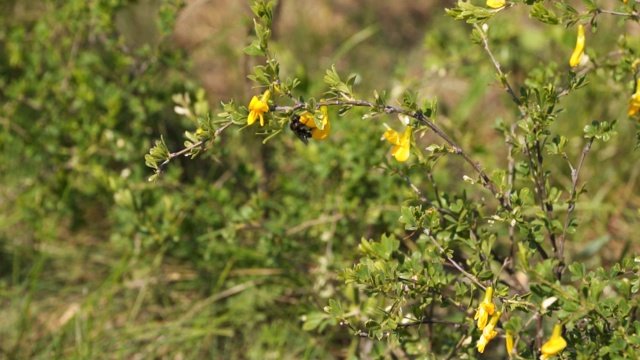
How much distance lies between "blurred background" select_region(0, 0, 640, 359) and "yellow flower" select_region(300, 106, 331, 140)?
400 millimetres

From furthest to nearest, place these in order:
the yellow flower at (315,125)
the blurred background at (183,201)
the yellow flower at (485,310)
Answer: the blurred background at (183,201) → the yellow flower at (315,125) → the yellow flower at (485,310)

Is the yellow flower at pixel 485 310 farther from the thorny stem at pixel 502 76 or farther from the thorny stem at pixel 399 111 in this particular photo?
the thorny stem at pixel 502 76

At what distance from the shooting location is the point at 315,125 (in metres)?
1.47

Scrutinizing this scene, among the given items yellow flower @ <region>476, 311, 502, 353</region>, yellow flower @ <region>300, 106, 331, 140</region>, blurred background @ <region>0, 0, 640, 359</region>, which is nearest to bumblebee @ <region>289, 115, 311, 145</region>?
yellow flower @ <region>300, 106, 331, 140</region>

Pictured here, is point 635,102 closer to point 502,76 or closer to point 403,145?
point 502,76

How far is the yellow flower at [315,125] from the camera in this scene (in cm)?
143

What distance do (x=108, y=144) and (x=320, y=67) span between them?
1.14 meters

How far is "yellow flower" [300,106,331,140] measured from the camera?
1428mm

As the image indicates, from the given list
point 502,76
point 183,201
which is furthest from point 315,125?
point 183,201

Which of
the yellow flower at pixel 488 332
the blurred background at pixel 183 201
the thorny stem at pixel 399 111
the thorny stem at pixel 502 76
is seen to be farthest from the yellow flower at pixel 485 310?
the blurred background at pixel 183 201

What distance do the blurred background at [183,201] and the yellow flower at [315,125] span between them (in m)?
0.40

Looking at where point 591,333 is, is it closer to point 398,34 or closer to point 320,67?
point 320,67

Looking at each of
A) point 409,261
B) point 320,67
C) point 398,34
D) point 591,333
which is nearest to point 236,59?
point 320,67

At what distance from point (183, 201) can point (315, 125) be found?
101 centimetres
